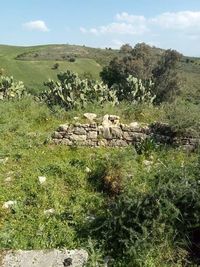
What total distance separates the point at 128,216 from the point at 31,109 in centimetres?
624

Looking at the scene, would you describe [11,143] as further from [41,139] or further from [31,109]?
[31,109]

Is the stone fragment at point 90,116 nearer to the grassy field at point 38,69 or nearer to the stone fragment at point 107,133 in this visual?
the stone fragment at point 107,133

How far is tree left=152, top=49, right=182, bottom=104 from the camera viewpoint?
128ft

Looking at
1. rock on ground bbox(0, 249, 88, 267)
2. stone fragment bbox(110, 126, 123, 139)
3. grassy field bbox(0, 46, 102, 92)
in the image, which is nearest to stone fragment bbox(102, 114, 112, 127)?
stone fragment bbox(110, 126, 123, 139)

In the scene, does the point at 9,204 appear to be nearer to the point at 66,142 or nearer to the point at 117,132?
the point at 66,142

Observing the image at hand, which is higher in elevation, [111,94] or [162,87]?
[111,94]

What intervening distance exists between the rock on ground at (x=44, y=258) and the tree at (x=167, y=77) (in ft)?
105

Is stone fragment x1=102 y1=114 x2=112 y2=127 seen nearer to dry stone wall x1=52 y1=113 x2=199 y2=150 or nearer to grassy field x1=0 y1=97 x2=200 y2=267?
dry stone wall x1=52 y1=113 x2=199 y2=150

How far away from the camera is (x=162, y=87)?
130 feet

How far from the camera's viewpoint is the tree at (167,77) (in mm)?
39031

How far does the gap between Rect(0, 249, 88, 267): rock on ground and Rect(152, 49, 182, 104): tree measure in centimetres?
3195

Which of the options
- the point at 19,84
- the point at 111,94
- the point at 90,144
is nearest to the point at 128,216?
the point at 90,144

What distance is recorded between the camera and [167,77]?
4066cm

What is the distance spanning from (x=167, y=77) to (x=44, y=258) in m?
36.3
